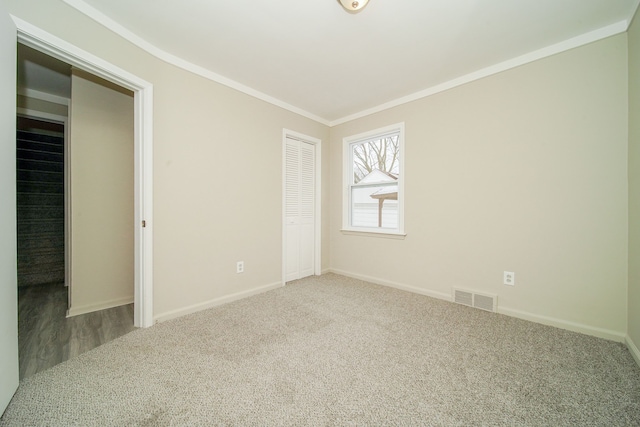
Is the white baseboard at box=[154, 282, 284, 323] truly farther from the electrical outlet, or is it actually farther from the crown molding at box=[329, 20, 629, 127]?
the crown molding at box=[329, 20, 629, 127]

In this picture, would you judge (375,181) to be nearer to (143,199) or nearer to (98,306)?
(143,199)

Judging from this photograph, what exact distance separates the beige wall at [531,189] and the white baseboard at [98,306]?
3351mm

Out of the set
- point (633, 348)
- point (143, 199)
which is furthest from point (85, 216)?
point (633, 348)

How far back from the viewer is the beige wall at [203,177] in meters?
2.17

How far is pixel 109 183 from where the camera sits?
268cm

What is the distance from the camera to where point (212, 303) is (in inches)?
105

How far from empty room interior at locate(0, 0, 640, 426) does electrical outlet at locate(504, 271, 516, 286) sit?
0.10ft

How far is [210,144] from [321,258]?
2.33 m

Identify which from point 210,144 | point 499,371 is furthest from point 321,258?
point 499,371

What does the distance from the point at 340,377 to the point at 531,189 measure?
2.39 meters

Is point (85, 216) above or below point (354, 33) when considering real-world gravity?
Answer: below

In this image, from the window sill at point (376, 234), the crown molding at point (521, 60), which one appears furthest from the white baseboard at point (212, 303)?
the crown molding at point (521, 60)

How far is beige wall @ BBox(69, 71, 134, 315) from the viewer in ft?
8.12

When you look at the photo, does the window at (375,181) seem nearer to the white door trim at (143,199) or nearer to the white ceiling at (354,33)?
the white ceiling at (354,33)
